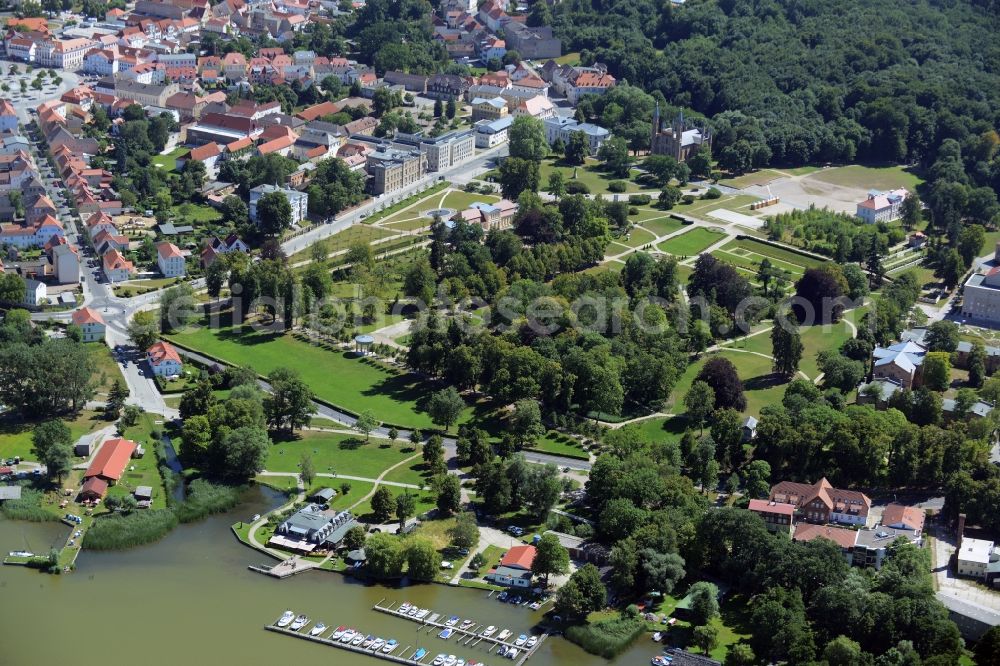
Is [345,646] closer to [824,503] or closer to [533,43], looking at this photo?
[824,503]

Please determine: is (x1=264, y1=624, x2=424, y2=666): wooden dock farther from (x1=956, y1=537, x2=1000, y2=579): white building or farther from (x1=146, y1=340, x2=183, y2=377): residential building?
(x1=146, y1=340, x2=183, y2=377): residential building

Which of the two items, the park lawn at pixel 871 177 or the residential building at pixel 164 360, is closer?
the residential building at pixel 164 360

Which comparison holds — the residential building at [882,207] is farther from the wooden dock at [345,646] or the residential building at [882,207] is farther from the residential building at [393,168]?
the wooden dock at [345,646]

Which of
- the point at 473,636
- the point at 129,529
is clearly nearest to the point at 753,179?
the point at 473,636

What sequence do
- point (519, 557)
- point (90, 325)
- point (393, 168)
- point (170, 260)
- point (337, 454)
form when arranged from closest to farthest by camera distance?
1. point (519, 557)
2. point (337, 454)
3. point (90, 325)
4. point (170, 260)
5. point (393, 168)

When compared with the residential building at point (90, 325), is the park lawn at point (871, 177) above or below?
above

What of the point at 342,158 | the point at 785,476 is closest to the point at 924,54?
the point at 342,158

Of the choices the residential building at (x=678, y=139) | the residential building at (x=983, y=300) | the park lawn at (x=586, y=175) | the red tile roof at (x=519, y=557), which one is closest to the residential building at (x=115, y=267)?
the park lawn at (x=586, y=175)
